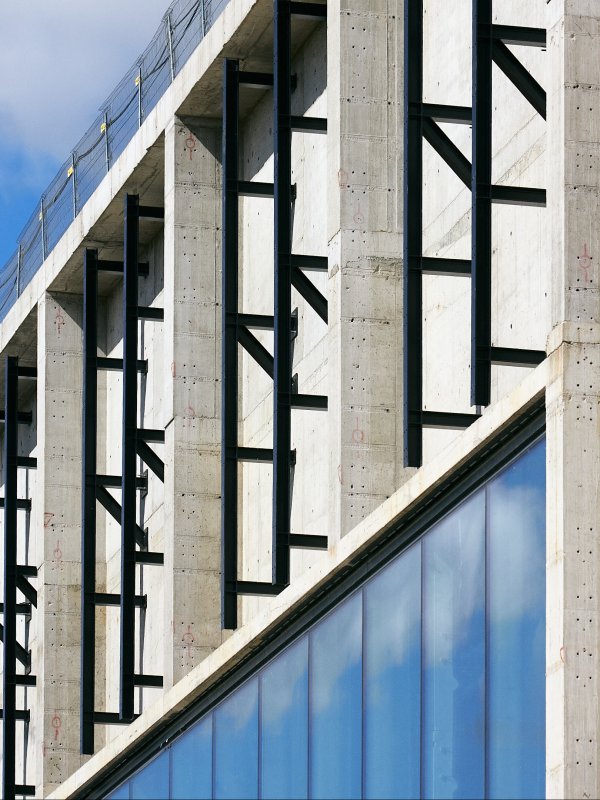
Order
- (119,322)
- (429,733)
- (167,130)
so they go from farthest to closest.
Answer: (119,322)
(167,130)
(429,733)

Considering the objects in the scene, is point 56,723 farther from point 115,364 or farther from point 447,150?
point 447,150

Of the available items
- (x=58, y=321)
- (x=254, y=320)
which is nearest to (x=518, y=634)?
(x=254, y=320)

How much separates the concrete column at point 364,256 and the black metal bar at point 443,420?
249 centimetres

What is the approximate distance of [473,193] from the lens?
28.7 metres

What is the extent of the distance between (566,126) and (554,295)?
6.38 ft

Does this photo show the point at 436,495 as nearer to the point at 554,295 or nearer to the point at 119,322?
the point at 554,295

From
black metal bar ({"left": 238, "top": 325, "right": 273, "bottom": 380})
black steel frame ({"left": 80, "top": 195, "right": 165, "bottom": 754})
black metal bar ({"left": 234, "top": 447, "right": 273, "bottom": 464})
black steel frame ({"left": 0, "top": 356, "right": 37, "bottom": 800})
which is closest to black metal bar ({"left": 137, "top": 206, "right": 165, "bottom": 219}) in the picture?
black steel frame ({"left": 80, "top": 195, "right": 165, "bottom": 754})

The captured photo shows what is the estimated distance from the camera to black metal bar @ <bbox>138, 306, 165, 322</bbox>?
1831 inches

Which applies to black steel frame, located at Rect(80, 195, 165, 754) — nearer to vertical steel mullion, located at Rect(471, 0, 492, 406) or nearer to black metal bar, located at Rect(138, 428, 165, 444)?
black metal bar, located at Rect(138, 428, 165, 444)

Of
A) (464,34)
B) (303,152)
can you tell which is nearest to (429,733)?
(464,34)

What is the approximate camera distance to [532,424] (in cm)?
2500

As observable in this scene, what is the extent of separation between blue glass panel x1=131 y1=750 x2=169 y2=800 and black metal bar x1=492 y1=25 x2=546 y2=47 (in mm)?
14883

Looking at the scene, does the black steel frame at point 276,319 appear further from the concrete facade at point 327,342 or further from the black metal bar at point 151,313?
the black metal bar at point 151,313

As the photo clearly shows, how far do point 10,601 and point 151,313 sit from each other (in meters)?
10.3
